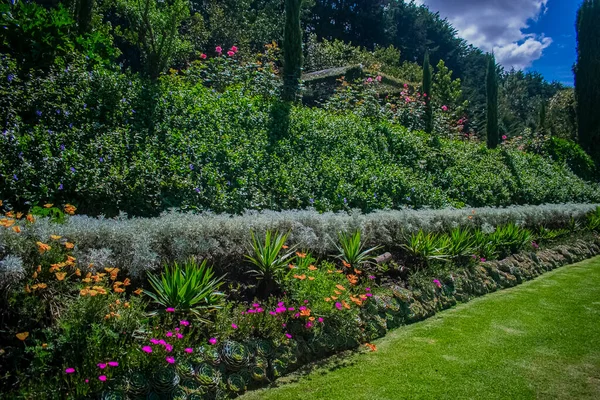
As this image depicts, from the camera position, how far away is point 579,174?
1839cm

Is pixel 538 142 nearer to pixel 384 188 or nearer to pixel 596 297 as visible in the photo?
pixel 384 188

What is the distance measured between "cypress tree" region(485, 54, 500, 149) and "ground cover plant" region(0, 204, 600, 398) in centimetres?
1363

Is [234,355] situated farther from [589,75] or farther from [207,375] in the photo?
[589,75]


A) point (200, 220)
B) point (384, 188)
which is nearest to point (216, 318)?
point (200, 220)

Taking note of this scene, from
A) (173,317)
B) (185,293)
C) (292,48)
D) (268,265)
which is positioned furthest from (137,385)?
(292,48)

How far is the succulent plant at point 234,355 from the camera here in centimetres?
319

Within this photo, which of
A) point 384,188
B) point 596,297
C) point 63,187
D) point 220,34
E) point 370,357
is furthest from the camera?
point 220,34

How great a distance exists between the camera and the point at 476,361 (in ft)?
12.6

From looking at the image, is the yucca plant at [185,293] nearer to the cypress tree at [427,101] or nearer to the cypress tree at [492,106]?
the cypress tree at [427,101]

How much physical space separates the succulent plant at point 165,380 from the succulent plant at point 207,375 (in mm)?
190

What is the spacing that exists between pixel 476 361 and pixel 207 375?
2.49 metres

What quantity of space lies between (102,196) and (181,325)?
3.10 metres

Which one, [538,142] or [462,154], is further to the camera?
[538,142]

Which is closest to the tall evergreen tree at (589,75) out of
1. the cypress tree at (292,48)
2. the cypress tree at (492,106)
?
the cypress tree at (492,106)
